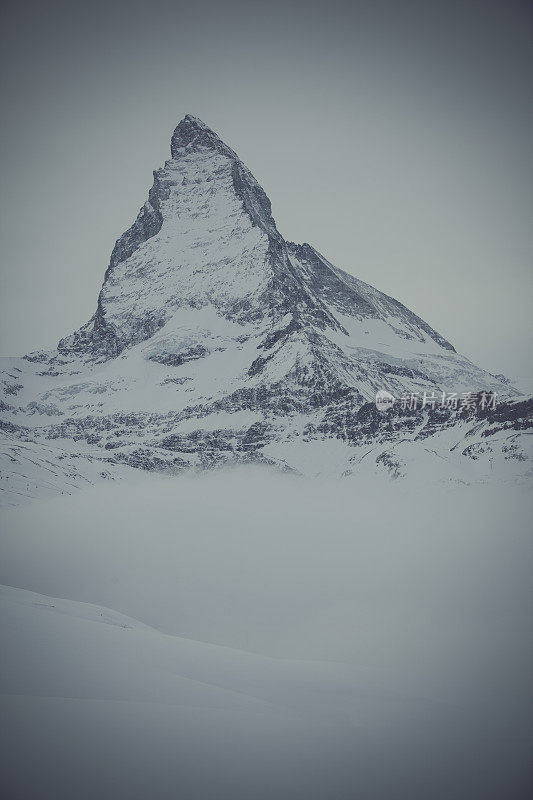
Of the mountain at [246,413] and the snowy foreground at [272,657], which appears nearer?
the snowy foreground at [272,657]

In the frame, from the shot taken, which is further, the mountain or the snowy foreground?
the mountain

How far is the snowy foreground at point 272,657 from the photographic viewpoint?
10.1 m

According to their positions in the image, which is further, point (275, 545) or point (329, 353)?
point (329, 353)

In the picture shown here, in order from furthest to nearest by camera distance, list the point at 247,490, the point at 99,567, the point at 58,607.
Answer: the point at 247,490
the point at 99,567
the point at 58,607

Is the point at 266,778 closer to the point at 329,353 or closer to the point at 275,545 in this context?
the point at 275,545

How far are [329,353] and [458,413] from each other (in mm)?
66289

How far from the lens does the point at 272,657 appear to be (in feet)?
76.9

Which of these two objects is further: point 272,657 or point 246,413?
point 246,413

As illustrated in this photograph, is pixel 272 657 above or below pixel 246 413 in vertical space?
below

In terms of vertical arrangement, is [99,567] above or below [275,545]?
below

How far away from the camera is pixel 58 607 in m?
19.8

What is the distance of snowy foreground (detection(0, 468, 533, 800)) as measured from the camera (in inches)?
397

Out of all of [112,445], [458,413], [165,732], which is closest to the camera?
[165,732]

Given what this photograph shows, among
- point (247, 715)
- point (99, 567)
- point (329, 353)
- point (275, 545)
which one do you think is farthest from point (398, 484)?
point (329, 353)
